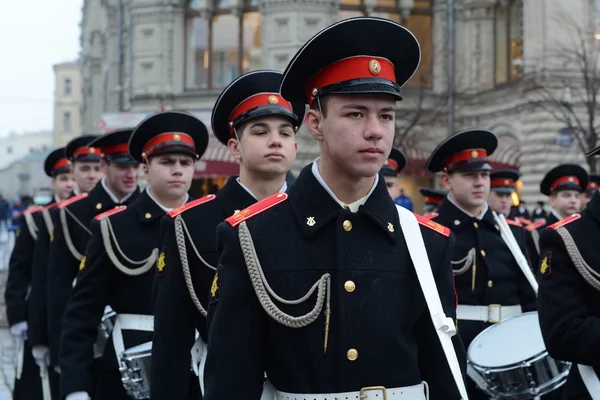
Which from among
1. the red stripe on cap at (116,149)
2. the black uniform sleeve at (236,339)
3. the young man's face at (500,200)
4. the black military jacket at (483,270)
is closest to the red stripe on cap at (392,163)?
the young man's face at (500,200)

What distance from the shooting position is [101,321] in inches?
253

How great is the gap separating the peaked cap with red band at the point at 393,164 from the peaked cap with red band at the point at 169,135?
312 cm

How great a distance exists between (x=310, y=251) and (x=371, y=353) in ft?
1.34

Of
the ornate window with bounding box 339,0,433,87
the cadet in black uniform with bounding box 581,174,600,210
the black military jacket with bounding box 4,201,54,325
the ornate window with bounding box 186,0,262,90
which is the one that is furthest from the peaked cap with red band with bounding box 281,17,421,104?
the ornate window with bounding box 186,0,262,90

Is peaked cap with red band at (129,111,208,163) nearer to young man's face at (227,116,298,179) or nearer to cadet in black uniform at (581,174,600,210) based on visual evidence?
young man's face at (227,116,298,179)

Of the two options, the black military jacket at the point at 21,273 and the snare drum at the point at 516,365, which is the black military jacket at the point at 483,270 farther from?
the black military jacket at the point at 21,273

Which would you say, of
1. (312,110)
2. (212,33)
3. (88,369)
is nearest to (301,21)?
(212,33)

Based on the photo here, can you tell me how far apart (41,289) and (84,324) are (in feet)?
8.48

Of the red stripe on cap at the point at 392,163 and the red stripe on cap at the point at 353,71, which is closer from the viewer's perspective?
the red stripe on cap at the point at 353,71

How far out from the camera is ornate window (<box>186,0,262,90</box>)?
32562mm

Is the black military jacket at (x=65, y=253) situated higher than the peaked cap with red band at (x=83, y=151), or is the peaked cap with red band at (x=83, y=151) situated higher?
the peaked cap with red band at (x=83, y=151)

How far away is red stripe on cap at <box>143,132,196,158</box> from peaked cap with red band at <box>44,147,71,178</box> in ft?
17.5

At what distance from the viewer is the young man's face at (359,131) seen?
11.5 feet

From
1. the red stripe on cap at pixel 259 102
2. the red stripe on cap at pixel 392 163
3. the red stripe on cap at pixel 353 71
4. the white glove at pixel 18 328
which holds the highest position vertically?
the red stripe on cap at pixel 392 163
